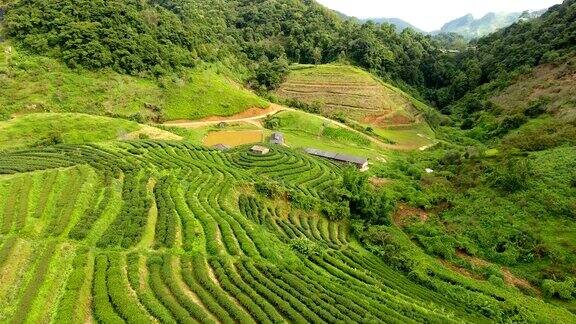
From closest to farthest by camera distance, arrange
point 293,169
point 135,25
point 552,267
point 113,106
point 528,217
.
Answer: point 552,267 → point 528,217 → point 293,169 → point 113,106 → point 135,25

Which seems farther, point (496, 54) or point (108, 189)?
point (496, 54)

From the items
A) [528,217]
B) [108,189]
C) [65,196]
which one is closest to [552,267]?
[528,217]

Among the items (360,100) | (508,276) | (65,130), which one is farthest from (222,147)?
(508,276)

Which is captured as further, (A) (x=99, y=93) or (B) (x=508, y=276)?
(A) (x=99, y=93)

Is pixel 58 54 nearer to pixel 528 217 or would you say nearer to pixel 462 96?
pixel 528 217

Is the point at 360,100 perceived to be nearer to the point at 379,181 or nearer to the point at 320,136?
the point at 320,136

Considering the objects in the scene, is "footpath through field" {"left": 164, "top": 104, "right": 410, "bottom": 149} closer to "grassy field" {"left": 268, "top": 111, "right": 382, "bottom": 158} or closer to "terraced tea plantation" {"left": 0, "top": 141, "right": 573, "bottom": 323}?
"grassy field" {"left": 268, "top": 111, "right": 382, "bottom": 158}

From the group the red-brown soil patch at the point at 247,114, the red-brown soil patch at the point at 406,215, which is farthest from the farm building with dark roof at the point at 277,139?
the red-brown soil patch at the point at 406,215
